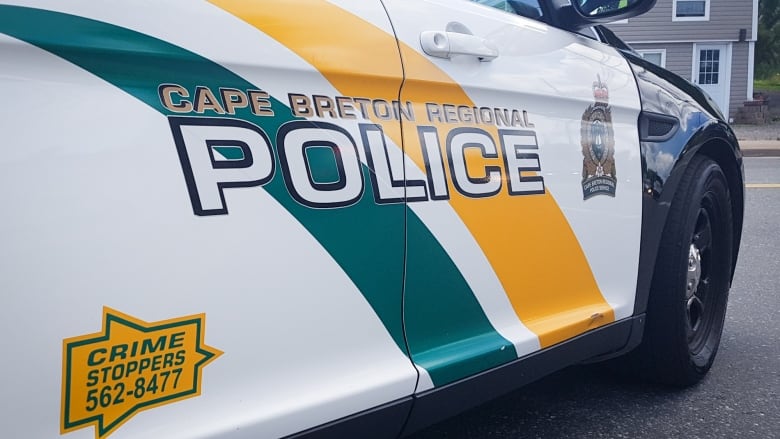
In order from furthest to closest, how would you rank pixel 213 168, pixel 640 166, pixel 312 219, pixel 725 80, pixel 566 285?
1. pixel 725 80
2. pixel 640 166
3. pixel 566 285
4. pixel 312 219
5. pixel 213 168

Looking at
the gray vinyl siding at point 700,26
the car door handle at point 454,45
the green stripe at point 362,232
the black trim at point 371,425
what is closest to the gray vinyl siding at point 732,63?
the gray vinyl siding at point 700,26

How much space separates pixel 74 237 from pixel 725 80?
23.5m

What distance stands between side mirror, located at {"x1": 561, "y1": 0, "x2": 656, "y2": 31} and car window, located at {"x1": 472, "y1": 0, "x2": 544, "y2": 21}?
89mm

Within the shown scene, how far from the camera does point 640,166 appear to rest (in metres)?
2.34

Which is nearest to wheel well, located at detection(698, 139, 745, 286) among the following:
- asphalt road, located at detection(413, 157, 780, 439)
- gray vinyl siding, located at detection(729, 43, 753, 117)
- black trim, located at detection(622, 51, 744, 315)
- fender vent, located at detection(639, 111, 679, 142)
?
black trim, located at detection(622, 51, 744, 315)

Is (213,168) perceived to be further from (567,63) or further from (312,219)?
(567,63)

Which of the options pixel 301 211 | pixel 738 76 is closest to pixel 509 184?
pixel 301 211

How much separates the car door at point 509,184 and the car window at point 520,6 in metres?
0.02

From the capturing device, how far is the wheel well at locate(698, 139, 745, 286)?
2784 mm

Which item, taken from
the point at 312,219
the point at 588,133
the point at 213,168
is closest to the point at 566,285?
the point at 588,133

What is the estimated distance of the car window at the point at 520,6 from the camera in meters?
2.31

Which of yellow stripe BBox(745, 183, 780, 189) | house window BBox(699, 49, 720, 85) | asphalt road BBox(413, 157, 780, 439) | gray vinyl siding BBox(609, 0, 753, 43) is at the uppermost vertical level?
gray vinyl siding BBox(609, 0, 753, 43)

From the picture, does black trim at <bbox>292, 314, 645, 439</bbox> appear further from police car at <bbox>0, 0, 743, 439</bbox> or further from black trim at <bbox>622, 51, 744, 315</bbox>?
black trim at <bbox>622, 51, 744, 315</bbox>

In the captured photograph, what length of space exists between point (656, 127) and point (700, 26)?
2127cm
